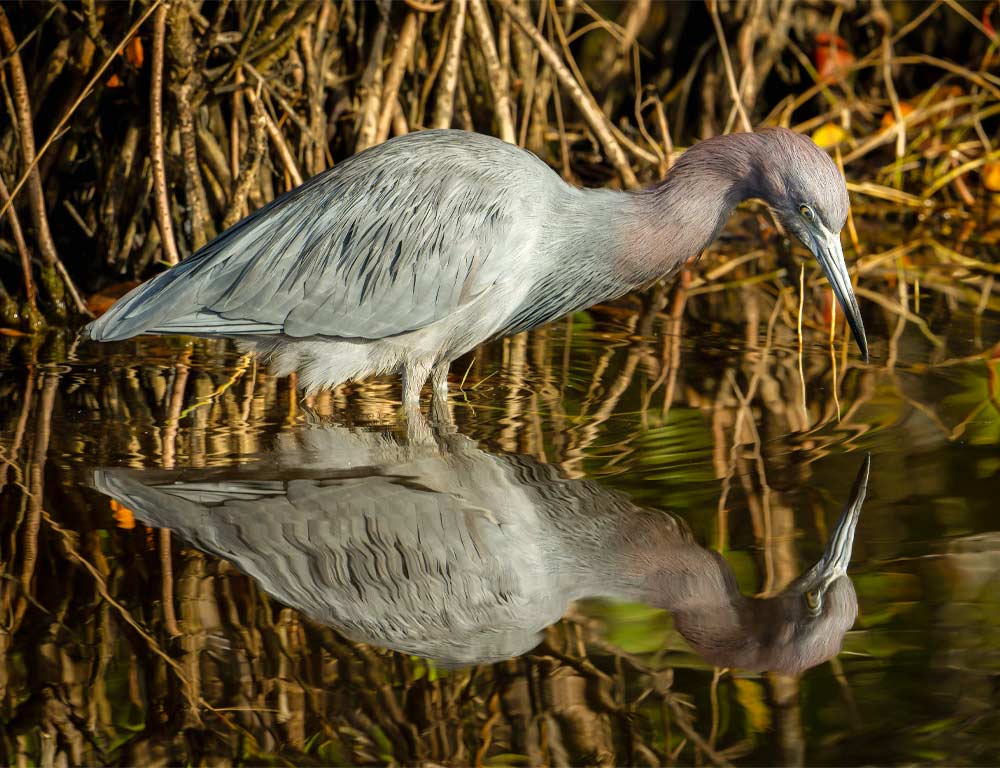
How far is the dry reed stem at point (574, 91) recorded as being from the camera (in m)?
5.89

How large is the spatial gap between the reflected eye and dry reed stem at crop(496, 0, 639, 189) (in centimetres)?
326

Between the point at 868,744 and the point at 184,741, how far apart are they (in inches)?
50.5

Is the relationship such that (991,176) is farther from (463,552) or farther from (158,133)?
(463,552)

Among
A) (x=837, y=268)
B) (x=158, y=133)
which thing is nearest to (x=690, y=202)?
(x=837, y=268)

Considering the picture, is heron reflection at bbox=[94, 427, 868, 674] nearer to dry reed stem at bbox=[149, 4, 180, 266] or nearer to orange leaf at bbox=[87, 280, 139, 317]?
dry reed stem at bbox=[149, 4, 180, 266]

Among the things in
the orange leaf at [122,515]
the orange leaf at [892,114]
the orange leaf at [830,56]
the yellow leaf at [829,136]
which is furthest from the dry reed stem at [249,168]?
the orange leaf at [892,114]

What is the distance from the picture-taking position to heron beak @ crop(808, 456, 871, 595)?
3.06m

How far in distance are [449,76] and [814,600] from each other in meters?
3.74

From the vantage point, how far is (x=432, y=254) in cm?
425

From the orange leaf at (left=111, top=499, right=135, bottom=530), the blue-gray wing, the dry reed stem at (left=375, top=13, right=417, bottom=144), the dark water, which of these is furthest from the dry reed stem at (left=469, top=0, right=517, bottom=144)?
the orange leaf at (left=111, top=499, right=135, bottom=530)

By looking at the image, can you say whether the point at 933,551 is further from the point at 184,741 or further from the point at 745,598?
the point at 184,741

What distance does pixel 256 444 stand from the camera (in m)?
4.02

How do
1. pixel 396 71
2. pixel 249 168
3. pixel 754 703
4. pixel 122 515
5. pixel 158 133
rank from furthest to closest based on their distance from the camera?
pixel 396 71
pixel 249 168
pixel 158 133
pixel 122 515
pixel 754 703

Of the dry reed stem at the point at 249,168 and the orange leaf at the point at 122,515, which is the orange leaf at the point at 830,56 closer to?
the dry reed stem at the point at 249,168
